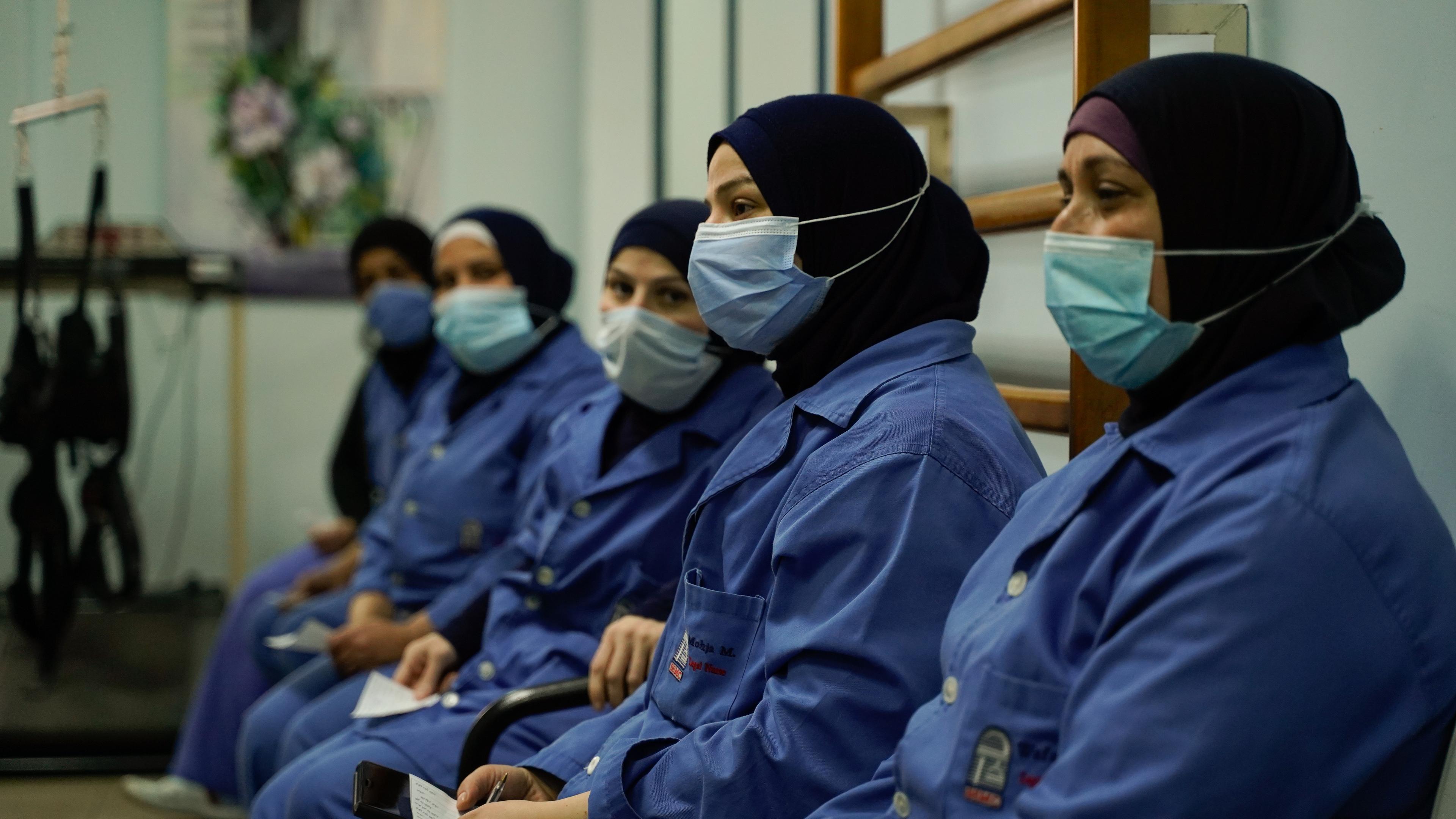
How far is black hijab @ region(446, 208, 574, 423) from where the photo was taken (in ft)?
8.44

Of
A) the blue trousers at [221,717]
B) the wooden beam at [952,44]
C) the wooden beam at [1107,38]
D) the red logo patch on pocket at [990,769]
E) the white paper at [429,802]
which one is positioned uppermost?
the wooden beam at [952,44]

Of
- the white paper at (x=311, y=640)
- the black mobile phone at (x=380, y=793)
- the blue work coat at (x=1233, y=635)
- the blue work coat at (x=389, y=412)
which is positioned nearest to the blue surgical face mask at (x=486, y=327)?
the blue work coat at (x=389, y=412)

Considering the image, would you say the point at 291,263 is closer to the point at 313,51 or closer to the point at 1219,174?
the point at 313,51

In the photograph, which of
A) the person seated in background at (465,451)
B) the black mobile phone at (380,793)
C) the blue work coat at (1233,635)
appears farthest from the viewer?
the person seated in background at (465,451)

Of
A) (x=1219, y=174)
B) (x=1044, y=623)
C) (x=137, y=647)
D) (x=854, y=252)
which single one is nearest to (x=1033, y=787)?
(x=1044, y=623)

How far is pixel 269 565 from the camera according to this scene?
3.39 metres

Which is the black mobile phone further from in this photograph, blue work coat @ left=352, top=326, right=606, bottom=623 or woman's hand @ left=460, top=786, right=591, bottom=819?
blue work coat @ left=352, top=326, right=606, bottom=623

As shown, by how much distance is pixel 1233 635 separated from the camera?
0.79 m

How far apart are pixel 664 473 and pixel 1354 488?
1140 mm

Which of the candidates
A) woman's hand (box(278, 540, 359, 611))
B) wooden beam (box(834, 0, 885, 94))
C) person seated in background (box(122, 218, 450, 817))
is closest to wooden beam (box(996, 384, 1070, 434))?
wooden beam (box(834, 0, 885, 94))

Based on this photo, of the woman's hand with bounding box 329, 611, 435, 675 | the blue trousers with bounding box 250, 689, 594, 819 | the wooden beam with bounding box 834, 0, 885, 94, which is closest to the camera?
the blue trousers with bounding box 250, 689, 594, 819

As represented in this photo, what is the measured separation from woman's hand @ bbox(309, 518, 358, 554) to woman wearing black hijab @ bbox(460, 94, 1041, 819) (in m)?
2.02

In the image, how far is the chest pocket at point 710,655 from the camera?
1.28m

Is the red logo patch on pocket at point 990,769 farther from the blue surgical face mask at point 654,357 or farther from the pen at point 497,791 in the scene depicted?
the blue surgical face mask at point 654,357
